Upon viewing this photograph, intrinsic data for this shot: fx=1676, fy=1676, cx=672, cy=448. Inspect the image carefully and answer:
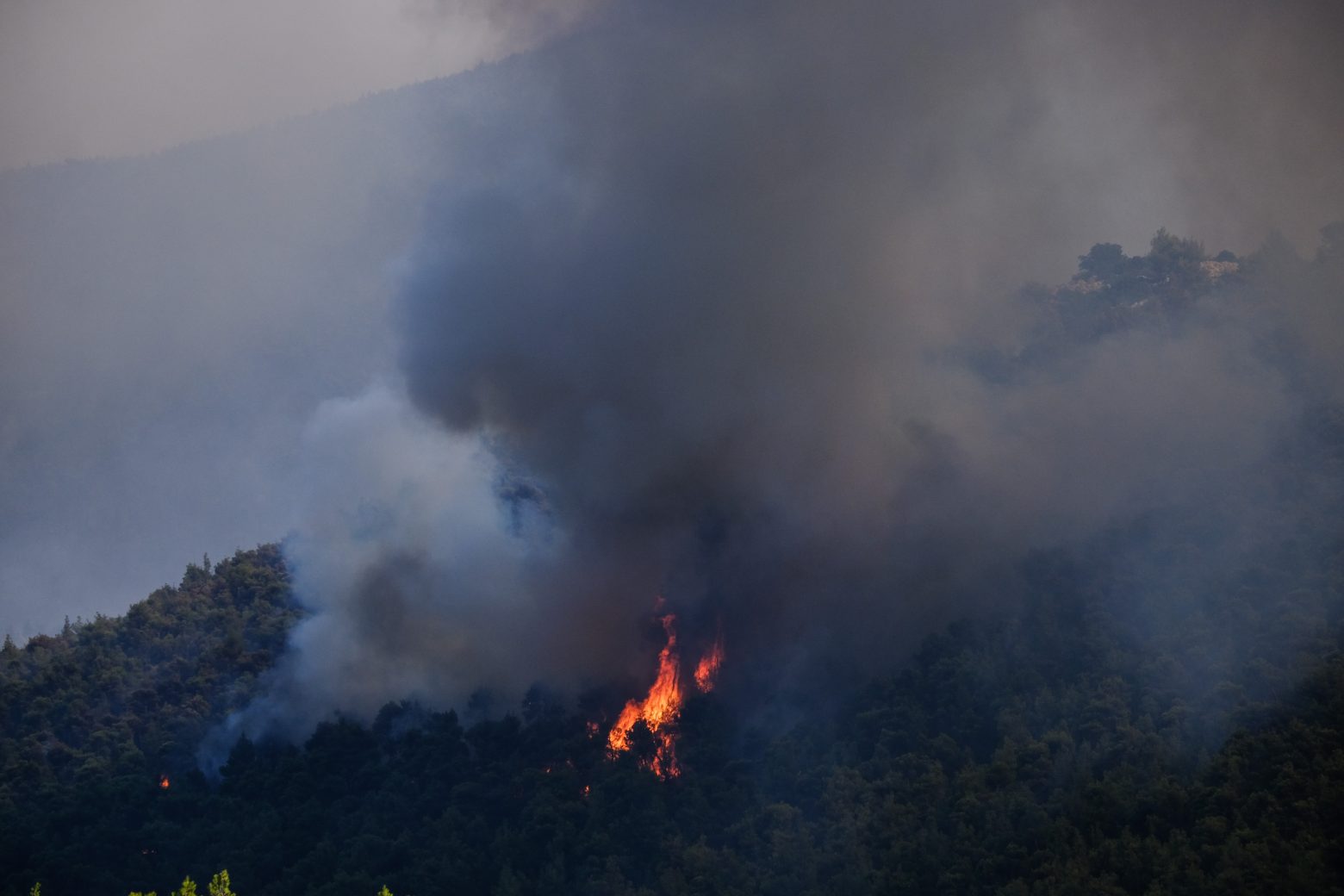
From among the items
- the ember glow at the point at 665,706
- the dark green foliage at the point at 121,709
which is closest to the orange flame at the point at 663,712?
the ember glow at the point at 665,706

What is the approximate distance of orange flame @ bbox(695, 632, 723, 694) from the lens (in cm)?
8056

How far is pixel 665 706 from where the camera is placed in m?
79.5

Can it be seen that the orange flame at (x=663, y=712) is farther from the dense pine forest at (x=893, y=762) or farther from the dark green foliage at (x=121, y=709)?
the dark green foliage at (x=121, y=709)

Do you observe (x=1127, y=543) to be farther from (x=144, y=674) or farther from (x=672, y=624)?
(x=144, y=674)

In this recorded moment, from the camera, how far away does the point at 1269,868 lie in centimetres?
5078

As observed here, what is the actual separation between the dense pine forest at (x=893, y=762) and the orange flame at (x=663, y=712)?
851mm

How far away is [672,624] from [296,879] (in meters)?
21.6

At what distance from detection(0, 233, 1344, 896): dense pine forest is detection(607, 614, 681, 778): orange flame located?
85cm

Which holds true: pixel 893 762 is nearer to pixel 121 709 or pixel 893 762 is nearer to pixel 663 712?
pixel 663 712

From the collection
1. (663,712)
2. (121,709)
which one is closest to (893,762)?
(663,712)

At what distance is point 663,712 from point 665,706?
62 cm

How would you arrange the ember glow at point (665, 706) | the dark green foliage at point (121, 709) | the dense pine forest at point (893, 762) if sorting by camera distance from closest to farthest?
1. the dense pine forest at point (893, 762)
2. the ember glow at point (665, 706)
3. the dark green foliage at point (121, 709)

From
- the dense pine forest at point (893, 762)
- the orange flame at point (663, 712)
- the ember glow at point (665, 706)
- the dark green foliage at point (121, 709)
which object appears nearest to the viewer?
the dense pine forest at point (893, 762)

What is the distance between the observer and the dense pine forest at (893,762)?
57031mm
